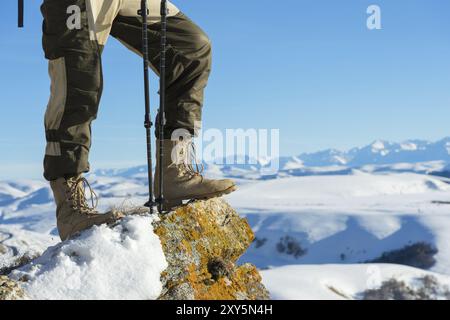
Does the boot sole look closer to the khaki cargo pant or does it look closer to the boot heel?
the boot heel

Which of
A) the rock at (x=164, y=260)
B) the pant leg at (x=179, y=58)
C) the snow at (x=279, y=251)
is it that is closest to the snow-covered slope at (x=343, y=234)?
the snow at (x=279, y=251)

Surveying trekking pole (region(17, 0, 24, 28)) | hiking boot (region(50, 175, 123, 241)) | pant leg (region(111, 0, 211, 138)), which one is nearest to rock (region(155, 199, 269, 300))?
hiking boot (region(50, 175, 123, 241))

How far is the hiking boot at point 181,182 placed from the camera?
5934 mm

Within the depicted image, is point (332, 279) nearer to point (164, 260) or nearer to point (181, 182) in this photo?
point (181, 182)

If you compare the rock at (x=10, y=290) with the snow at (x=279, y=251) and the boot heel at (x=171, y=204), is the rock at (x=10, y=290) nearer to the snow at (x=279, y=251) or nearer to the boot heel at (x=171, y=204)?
the snow at (x=279, y=251)

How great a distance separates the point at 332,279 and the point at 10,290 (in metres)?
88.1

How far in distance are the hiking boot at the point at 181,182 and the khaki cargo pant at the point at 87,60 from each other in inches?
9.8

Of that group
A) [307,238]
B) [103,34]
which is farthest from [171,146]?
[307,238]

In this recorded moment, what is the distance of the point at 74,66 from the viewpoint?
17.3 feet

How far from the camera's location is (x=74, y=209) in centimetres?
559

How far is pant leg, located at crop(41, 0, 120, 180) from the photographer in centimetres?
524

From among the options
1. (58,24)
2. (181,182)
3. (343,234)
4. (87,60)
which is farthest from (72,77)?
(343,234)
